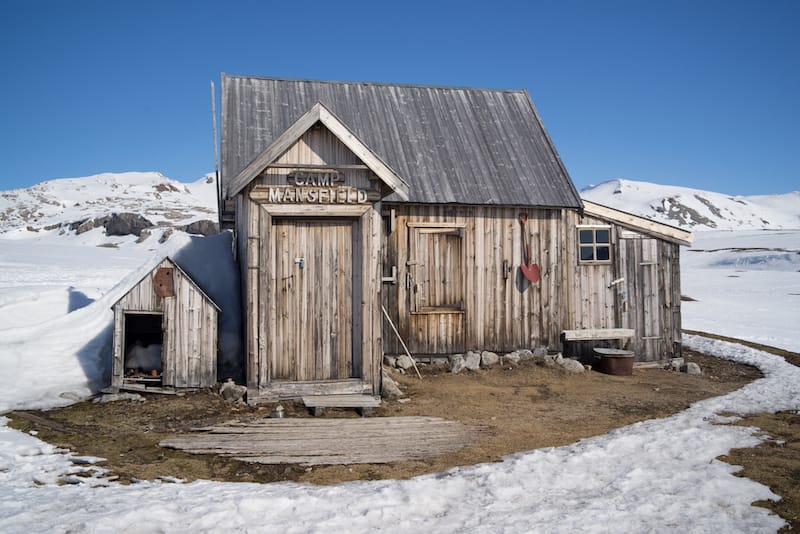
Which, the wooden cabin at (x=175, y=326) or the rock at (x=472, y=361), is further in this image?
the rock at (x=472, y=361)

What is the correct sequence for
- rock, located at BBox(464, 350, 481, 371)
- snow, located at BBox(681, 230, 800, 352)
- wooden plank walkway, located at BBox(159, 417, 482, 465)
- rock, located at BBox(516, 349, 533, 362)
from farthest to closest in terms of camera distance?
snow, located at BBox(681, 230, 800, 352), rock, located at BBox(516, 349, 533, 362), rock, located at BBox(464, 350, 481, 371), wooden plank walkway, located at BBox(159, 417, 482, 465)

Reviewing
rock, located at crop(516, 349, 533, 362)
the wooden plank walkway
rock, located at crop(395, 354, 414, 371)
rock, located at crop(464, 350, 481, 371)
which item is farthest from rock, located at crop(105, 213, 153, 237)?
the wooden plank walkway

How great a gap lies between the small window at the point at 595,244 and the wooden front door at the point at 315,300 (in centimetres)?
665

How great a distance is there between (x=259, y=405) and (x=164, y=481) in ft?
11.4

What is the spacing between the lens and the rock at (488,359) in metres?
13.5

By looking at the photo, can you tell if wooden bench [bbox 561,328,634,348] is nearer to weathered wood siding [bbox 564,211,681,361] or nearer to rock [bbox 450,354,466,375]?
weathered wood siding [bbox 564,211,681,361]

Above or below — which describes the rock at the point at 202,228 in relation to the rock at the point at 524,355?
above

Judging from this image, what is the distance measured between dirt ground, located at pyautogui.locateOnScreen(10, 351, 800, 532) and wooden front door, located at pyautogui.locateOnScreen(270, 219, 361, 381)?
0.90m

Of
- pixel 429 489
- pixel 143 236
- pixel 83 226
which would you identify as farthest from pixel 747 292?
pixel 83 226

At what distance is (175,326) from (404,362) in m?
4.92

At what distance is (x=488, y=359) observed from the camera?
13.5 m

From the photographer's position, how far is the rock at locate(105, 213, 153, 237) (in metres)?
61.9

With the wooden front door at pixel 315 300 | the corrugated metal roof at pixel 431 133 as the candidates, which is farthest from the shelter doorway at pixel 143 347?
the corrugated metal roof at pixel 431 133

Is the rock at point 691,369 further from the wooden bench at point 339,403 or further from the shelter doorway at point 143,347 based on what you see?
the shelter doorway at point 143,347
